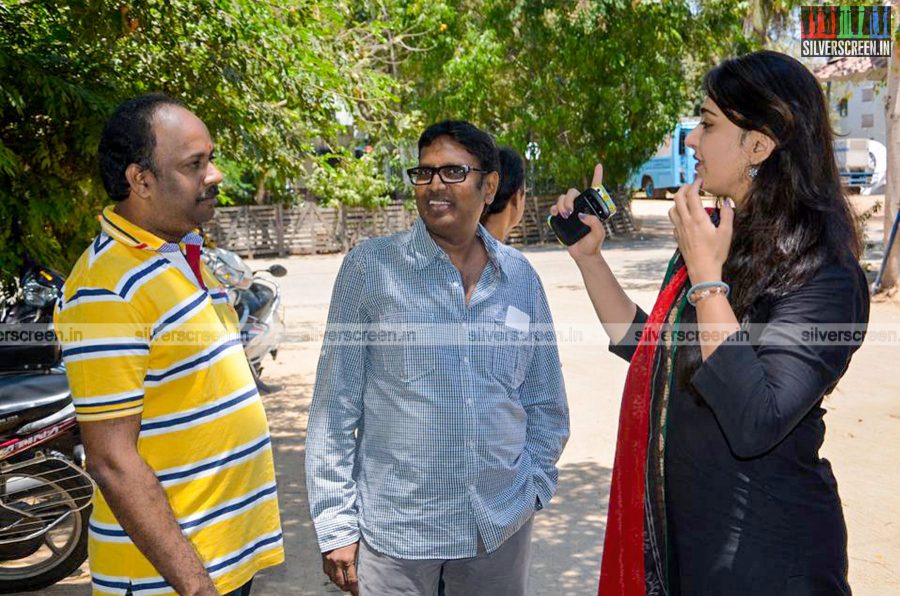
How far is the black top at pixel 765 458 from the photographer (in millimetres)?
1915

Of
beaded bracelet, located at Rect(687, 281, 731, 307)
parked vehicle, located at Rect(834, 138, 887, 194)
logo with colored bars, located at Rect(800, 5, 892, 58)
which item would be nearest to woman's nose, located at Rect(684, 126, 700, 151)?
beaded bracelet, located at Rect(687, 281, 731, 307)

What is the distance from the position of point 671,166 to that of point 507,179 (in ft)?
109

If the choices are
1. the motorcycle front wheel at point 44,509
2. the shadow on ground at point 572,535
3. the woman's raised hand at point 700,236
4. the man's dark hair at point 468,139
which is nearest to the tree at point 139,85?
the motorcycle front wheel at point 44,509

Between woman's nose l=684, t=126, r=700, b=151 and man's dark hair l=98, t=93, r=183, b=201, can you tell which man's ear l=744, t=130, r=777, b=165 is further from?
man's dark hair l=98, t=93, r=183, b=201

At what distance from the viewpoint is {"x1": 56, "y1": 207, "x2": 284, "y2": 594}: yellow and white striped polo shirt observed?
201cm

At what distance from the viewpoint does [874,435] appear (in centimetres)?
697

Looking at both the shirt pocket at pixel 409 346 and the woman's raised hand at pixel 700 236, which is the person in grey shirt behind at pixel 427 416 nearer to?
the shirt pocket at pixel 409 346

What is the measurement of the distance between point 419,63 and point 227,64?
1846 centimetres

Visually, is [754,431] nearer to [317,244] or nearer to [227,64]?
[227,64]

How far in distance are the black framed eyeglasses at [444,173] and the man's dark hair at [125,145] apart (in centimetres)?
84

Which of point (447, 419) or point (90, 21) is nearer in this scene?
point (447, 419)

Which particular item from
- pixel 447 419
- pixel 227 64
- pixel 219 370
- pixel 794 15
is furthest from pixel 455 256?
pixel 794 15

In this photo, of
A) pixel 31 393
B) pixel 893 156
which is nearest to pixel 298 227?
pixel 893 156

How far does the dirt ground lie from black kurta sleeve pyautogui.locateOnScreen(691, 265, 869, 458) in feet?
9.43
